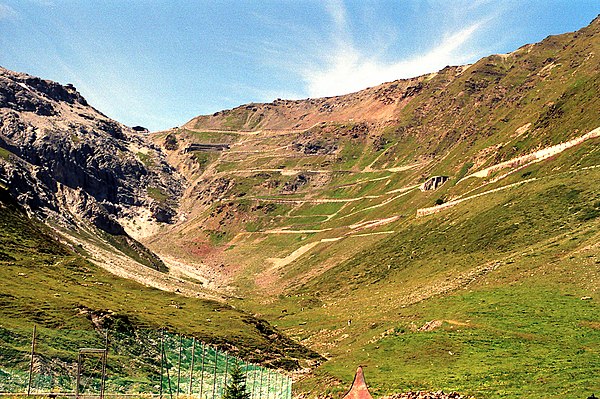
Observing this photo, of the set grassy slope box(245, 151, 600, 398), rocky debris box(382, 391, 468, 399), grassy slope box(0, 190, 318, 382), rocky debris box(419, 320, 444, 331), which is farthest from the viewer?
rocky debris box(419, 320, 444, 331)

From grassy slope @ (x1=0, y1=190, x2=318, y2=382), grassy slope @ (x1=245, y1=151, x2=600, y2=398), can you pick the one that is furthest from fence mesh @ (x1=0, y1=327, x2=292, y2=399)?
grassy slope @ (x1=245, y1=151, x2=600, y2=398)

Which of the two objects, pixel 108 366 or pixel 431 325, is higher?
pixel 431 325

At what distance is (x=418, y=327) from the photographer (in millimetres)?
76938

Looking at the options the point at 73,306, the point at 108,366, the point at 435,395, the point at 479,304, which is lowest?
the point at 435,395

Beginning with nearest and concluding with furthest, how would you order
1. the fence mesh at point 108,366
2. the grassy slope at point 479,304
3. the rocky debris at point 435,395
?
1. the fence mesh at point 108,366
2. the rocky debris at point 435,395
3. the grassy slope at point 479,304

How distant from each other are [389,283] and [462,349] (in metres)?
76.6

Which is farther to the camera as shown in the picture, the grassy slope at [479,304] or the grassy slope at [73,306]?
the grassy slope at [479,304]

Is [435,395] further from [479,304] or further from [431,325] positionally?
[479,304]

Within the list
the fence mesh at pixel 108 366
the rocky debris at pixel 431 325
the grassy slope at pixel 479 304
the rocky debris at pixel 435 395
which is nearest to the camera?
the fence mesh at pixel 108 366

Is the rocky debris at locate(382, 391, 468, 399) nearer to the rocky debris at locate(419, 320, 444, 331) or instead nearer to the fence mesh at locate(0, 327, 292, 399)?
the fence mesh at locate(0, 327, 292, 399)

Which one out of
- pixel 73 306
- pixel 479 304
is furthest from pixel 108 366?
pixel 479 304

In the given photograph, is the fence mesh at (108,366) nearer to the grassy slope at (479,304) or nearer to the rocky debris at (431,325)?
the grassy slope at (479,304)

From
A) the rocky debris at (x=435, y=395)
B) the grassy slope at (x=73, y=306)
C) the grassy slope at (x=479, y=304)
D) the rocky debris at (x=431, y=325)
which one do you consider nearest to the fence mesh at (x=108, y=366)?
the grassy slope at (x=73, y=306)

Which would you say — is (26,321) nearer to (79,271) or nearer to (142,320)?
(142,320)
